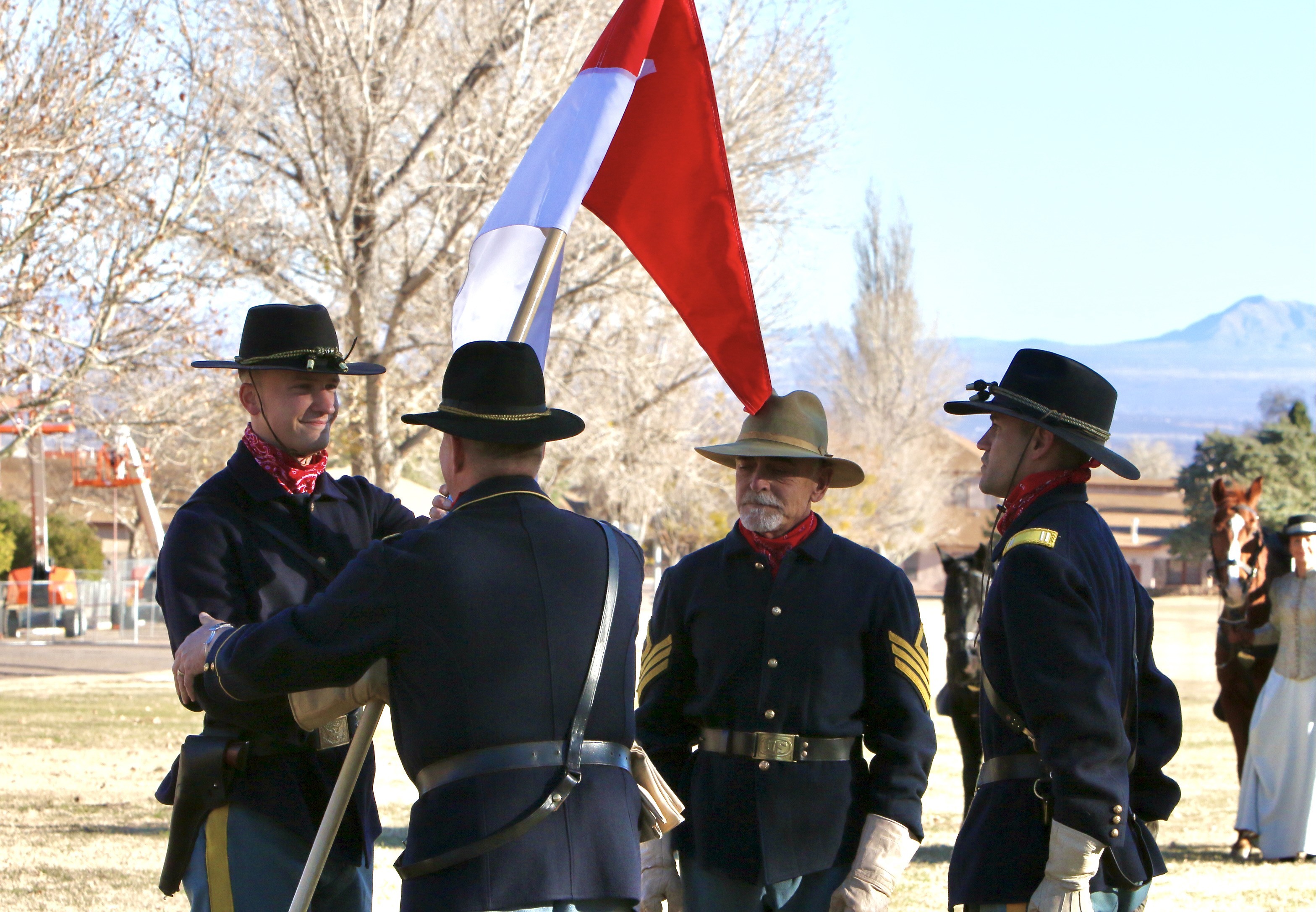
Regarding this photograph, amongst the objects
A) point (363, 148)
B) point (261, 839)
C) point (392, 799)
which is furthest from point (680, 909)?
point (363, 148)

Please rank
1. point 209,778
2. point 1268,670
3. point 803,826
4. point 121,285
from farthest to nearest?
point 121,285 → point 1268,670 → point 803,826 → point 209,778

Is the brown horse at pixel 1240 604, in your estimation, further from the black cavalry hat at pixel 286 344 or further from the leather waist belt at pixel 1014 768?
the black cavalry hat at pixel 286 344

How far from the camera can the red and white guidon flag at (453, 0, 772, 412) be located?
4531 millimetres

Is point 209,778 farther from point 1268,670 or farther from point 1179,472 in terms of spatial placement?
point 1179,472

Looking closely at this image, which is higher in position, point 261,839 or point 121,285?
point 121,285

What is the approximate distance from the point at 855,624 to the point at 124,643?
2655 centimetres

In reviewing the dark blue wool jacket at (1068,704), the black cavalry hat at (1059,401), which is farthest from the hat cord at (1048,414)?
the dark blue wool jacket at (1068,704)

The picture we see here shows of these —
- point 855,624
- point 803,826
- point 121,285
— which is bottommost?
point 803,826

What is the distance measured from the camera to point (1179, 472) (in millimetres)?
73438

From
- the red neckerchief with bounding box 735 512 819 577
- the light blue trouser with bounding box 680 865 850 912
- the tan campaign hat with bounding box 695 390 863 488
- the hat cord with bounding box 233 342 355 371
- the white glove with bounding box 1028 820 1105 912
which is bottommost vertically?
the light blue trouser with bounding box 680 865 850 912

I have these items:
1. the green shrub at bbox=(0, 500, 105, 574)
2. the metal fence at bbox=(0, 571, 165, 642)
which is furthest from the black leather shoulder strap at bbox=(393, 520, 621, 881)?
the green shrub at bbox=(0, 500, 105, 574)

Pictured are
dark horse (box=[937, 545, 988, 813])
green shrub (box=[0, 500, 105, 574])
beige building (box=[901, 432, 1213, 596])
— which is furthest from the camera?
beige building (box=[901, 432, 1213, 596])

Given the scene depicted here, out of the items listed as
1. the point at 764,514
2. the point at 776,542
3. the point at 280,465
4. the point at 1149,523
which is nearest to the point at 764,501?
the point at 764,514

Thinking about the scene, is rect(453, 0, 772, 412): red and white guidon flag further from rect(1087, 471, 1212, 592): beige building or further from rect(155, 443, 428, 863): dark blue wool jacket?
rect(1087, 471, 1212, 592): beige building
